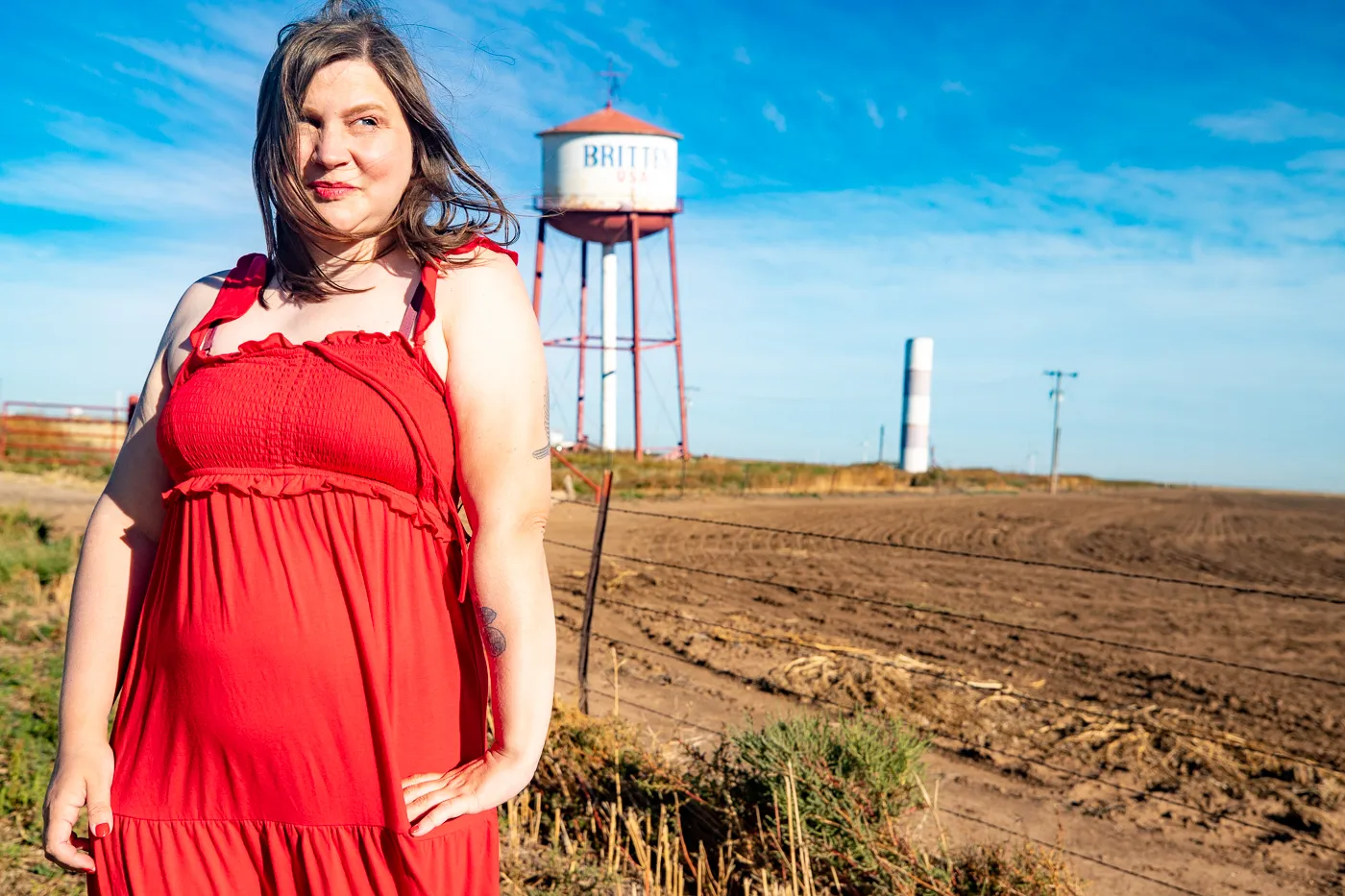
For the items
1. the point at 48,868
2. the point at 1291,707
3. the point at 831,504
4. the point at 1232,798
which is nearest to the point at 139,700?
the point at 48,868

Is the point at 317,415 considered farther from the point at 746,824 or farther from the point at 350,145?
the point at 746,824

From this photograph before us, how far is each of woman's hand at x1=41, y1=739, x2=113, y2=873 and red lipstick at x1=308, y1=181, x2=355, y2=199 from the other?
76 cm

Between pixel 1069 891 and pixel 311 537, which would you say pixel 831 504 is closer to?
pixel 1069 891

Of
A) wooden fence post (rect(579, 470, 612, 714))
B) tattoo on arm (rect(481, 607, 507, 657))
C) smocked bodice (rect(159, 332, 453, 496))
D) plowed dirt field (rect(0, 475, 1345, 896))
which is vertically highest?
smocked bodice (rect(159, 332, 453, 496))

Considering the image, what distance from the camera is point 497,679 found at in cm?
130

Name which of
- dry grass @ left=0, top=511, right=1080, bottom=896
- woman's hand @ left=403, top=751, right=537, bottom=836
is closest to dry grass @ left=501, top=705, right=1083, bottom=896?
dry grass @ left=0, top=511, right=1080, bottom=896

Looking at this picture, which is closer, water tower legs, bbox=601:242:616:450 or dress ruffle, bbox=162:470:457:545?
dress ruffle, bbox=162:470:457:545

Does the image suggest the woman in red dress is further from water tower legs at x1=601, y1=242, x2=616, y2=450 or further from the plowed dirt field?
water tower legs at x1=601, y1=242, x2=616, y2=450

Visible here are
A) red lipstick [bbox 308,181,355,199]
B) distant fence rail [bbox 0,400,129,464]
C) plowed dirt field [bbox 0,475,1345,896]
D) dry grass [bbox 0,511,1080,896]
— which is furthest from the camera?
distant fence rail [bbox 0,400,129,464]

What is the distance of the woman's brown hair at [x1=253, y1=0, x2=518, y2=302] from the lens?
1326 millimetres

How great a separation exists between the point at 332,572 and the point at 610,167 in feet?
92.9

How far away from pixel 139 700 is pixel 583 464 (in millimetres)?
24610

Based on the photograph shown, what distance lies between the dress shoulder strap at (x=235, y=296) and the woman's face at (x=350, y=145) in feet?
0.59

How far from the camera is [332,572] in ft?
4.09
